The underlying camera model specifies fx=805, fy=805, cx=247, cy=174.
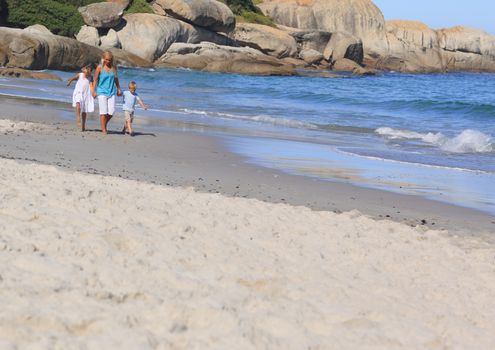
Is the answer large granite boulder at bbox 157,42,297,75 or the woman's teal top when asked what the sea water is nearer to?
the woman's teal top

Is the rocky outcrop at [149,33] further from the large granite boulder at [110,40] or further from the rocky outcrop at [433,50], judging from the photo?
the rocky outcrop at [433,50]

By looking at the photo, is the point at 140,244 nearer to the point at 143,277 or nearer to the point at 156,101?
the point at 143,277

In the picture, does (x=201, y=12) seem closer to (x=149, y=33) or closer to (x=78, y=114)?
(x=149, y=33)

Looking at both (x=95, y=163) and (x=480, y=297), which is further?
Result: (x=95, y=163)

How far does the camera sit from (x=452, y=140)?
1659cm

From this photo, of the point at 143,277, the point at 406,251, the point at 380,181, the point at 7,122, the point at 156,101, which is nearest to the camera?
the point at 143,277

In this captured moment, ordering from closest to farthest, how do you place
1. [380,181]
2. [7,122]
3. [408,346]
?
[408,346]
[380,181]
[7,122]

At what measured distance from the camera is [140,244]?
5.28 meters

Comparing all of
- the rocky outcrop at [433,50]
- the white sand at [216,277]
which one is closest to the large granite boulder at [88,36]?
the rocky outcrop at [433,50]

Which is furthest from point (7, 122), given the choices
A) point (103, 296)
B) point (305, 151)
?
point (103, 296)

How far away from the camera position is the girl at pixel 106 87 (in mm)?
12820

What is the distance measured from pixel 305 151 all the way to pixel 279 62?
3658cm

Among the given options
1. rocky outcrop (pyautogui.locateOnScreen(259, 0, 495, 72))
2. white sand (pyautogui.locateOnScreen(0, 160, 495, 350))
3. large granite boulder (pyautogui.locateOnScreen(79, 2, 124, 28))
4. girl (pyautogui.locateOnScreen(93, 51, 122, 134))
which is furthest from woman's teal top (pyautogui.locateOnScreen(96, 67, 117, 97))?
rocky outcrop (pyautogui.locateOnScreen(259, 0, 495, 72))

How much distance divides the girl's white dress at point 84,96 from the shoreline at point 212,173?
55 centimetres
